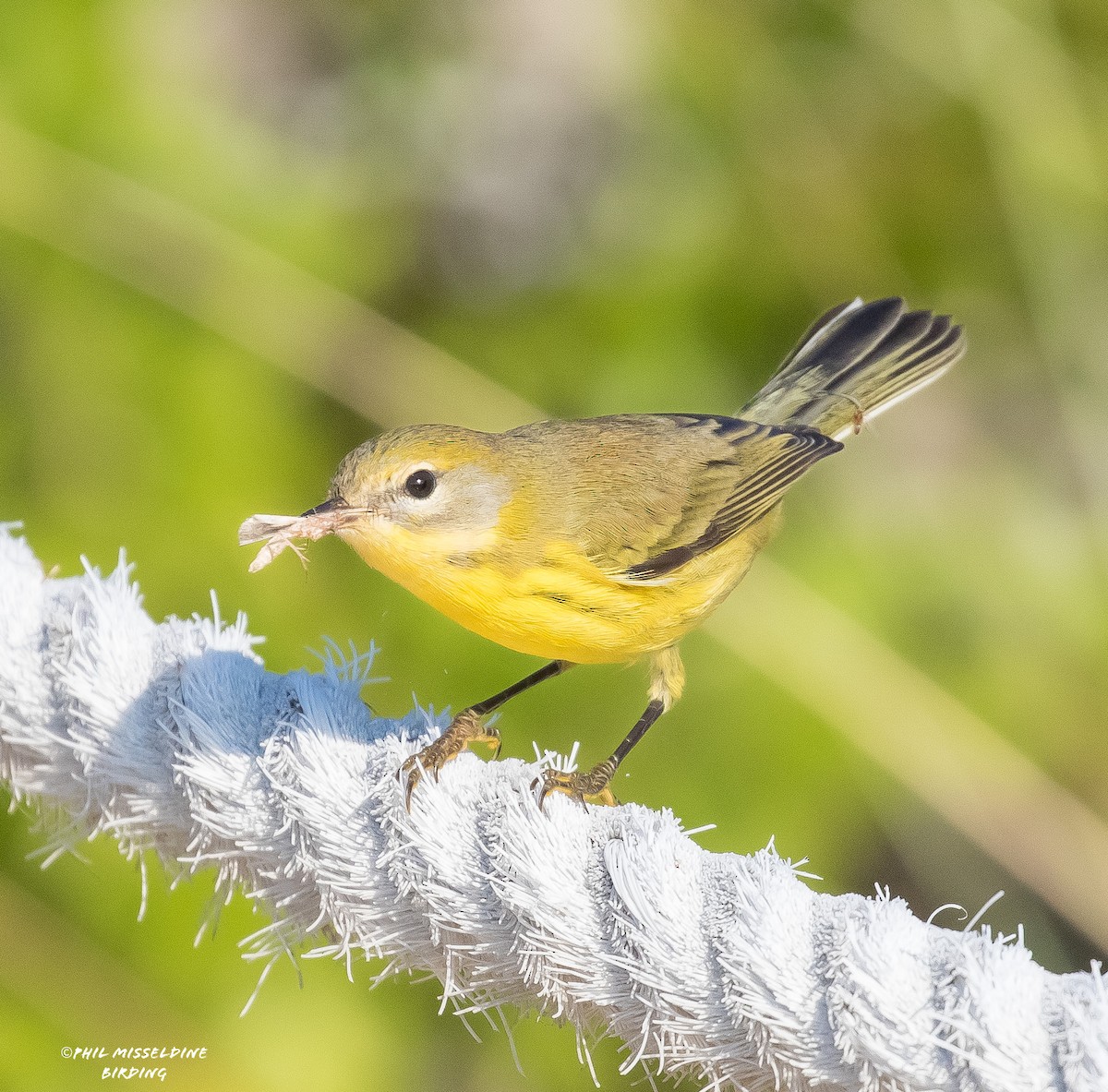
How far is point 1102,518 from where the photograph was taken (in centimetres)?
407

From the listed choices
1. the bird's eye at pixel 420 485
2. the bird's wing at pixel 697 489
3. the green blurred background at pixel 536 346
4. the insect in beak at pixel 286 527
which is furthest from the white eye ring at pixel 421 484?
the green blurred background at pixel 536 346

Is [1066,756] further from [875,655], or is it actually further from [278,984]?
[278,984]

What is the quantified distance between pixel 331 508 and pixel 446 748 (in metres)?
0.50

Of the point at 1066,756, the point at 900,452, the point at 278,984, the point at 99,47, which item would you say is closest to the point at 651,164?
the point at 900,452

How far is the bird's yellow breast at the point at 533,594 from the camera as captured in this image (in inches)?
94.8

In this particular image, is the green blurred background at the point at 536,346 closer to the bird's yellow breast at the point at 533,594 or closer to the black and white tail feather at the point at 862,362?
the black and white tail feather at the point at 862,362

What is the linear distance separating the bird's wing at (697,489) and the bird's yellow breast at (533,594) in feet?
0.34

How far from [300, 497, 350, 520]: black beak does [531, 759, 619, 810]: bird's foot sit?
63cm

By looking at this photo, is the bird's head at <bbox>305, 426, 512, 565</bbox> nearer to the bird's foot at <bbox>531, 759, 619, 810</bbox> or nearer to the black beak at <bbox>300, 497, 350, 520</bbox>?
the black beak at <bbox>300, 497, 350, 520</bbox>

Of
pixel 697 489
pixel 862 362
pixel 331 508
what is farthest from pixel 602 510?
pixel 862 362

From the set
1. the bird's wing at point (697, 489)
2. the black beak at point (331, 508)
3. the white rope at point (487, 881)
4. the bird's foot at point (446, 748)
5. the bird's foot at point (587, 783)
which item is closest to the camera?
the white rope at point (487, 881)

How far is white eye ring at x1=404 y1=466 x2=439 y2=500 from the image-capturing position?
2434mm

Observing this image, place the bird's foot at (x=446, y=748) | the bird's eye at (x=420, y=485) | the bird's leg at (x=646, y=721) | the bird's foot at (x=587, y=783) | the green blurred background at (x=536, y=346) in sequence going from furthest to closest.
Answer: the green blurred background at (x=536, y=346), the bird's leg at (x=646, y=721), the bird's eye at (x=420, y=485), the bird's foot at (x=587, y=783), the bird's foot at (x=446, y=748)

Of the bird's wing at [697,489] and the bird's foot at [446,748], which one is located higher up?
the bird's wing at [697,489]
